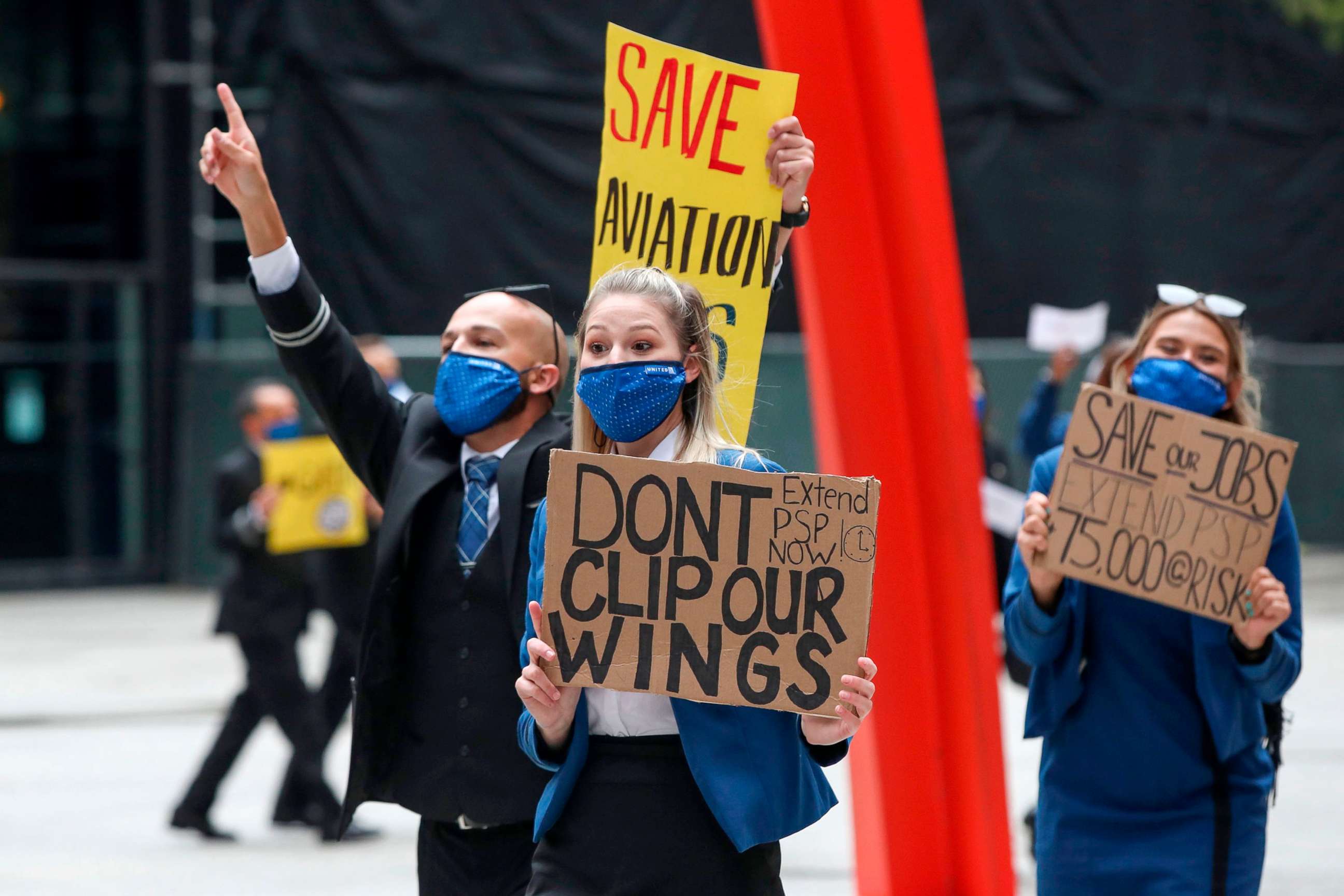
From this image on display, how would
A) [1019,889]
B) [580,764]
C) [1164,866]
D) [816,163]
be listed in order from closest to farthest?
[580,764] < [1164,866] < [816,163] < [1019,889]

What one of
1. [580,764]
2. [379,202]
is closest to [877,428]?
[580,764]

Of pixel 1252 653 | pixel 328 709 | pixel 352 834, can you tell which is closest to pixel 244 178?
pixel 1252 653

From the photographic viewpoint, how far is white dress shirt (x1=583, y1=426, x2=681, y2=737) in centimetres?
283

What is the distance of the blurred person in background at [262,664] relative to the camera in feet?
24.5

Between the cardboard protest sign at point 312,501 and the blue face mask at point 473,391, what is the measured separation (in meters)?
3.62

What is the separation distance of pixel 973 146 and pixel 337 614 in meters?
12.2

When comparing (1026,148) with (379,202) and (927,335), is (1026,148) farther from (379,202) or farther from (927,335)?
(927,335)

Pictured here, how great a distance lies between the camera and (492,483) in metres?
3.77

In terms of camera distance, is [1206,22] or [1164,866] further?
[1206,22]

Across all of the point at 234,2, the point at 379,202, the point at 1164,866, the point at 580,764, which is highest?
the point at 234,2

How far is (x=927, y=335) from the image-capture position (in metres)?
4.75

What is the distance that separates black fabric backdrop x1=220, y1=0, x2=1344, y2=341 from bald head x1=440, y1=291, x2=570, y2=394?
1177cm

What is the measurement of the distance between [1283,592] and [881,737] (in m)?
1.51

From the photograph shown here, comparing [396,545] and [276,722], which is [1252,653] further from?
[276,722]
